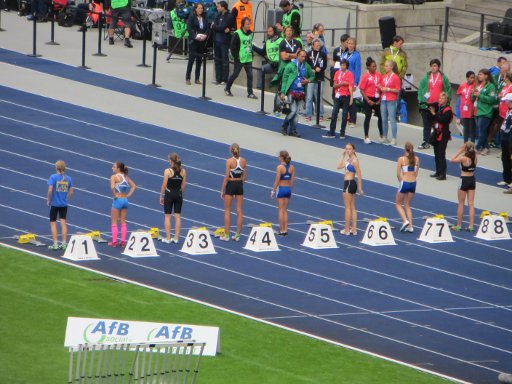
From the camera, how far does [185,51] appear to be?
36156 millimetres

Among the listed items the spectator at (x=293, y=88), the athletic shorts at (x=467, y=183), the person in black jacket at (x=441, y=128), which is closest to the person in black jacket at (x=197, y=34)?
the spectator at (x=293, y=88)

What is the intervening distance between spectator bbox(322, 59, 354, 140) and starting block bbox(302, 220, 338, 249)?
22.4ft

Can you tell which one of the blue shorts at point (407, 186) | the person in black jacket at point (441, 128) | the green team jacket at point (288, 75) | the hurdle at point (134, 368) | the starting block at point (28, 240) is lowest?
the starting block at point (28, 240)

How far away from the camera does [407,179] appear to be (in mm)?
23484

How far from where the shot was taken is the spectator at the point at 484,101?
28125 millimetres

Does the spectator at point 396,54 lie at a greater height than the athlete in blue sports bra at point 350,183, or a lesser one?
greater

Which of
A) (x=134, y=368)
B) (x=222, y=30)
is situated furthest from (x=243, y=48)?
(x=134, y=368)

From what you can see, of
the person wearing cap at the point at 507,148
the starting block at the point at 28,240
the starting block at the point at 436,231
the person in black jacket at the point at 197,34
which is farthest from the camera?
the person in black jacket at the point at 197,34

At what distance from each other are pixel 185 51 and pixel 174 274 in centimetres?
1605

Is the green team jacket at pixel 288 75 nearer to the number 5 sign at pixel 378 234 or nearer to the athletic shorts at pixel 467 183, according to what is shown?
the athletic shorts at pixel 467 183

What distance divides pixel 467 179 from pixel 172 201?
512cm

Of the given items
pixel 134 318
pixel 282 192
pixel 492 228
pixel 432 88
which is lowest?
pixel 134 318

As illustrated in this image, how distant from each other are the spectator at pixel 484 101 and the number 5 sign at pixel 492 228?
4.94 metres

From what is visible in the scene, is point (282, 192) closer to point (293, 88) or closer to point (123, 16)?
point (293, 88)
